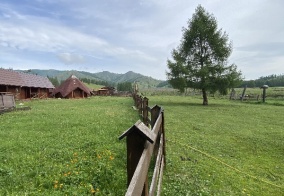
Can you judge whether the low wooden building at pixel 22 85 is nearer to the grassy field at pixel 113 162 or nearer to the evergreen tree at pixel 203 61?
the evergreen tree at pixel 203 61

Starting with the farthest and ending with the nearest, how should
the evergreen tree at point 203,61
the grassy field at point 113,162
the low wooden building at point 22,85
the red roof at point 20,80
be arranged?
1. the low wooden building at point 22,85
2. the red roof at point 20,80
3. the evergreen tree at point 203,61
4. the grassy field at point 113,162

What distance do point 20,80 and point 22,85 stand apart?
1630 mm

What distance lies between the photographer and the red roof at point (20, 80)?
42.0 meters

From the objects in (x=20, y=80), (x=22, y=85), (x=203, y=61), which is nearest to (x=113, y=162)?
(x=203, y=61)

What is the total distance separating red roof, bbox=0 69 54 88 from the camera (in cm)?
4204

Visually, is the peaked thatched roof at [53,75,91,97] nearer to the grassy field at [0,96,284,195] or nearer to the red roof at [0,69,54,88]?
the red roof at [0,69,54,88]

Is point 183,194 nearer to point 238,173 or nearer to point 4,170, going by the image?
point 238,173

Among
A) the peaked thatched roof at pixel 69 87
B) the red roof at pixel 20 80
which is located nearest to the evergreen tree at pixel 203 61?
→ the red roof at pixel 20 80

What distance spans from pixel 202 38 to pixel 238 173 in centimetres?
2911

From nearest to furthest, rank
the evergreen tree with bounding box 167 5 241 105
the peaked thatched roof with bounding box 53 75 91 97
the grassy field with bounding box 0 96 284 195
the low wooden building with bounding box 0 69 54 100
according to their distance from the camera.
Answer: the grassy field with bounding box 0 96 284 195
the evergreen tree with bounding box 167 5 241 105
the low wooden building with bounding box 0 69 54 100
the peaked thatched roof with bounding box 53 75 91 97

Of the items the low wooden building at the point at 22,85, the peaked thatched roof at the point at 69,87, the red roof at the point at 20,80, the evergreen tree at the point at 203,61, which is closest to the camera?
the evergreen tree at the point at 203,61

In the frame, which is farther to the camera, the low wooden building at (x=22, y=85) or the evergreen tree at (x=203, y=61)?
the low wooden building at (x=22, y=85)

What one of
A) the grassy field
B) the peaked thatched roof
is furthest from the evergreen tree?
the peaked thatched roof

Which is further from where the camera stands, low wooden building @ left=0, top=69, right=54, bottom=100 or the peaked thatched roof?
the peaked thatched roof
